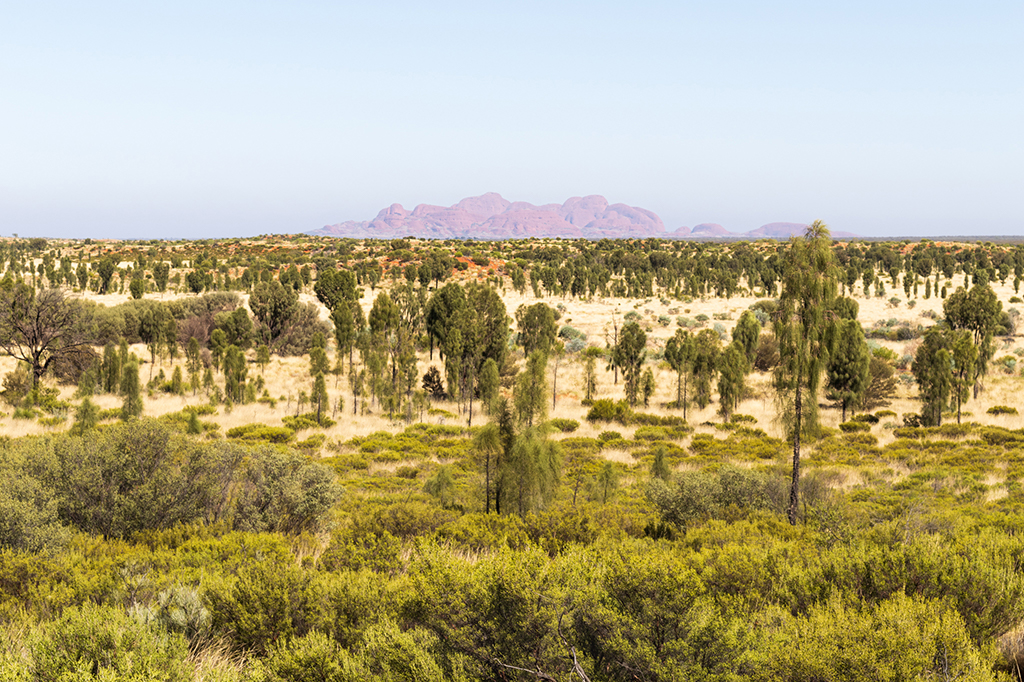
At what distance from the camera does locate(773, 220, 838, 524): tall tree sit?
965cm

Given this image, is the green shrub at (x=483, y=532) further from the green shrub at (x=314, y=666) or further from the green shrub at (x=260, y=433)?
the green shrub at (x=260, y=433)

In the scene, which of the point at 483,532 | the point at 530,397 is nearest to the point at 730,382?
the point at 530,397

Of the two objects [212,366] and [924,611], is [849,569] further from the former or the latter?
[212,366]

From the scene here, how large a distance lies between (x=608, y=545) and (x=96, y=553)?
5587 millimetres

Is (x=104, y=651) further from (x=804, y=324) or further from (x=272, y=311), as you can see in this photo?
(x=272, y=311)

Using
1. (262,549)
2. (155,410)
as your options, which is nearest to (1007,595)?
(262,549)

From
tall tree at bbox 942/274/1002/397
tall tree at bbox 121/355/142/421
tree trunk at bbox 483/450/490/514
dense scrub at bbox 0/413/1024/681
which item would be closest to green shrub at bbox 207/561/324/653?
dense scrub at bbox 0/413/1024/681

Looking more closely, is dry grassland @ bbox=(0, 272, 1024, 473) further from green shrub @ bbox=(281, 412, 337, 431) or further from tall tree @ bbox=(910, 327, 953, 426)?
tall tree @ bbox=(910, 327, 953, 426)

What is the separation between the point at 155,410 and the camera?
65.9 feet

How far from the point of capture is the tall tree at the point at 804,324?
965 cm

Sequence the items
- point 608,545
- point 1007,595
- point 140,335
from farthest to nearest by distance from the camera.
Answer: point 140,335
point 608,545
point 1007,595

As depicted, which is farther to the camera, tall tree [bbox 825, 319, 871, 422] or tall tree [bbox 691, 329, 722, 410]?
tall tree [bbox 691, 329, 722, 410]

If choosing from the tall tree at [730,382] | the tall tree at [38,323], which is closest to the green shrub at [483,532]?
the tall tree at [730,382]

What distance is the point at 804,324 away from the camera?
9.92 metres
